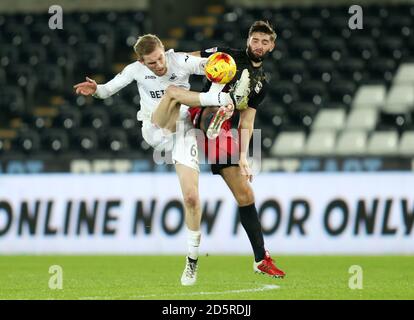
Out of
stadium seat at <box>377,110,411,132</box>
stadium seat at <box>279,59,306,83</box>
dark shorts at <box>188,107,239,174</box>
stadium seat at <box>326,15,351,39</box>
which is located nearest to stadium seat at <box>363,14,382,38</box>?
stadium seat at <box>326,15,351,39</box>

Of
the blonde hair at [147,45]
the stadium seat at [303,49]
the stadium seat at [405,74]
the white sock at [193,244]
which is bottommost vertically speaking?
the white sock at [193,244]

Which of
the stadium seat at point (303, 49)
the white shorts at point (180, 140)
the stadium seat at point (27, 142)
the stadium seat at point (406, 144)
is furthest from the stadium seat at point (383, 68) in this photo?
the white shorts at point (180, 140)

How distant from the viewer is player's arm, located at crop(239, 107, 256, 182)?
34.7 feet

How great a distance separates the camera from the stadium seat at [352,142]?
732 inches

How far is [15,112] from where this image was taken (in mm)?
21516

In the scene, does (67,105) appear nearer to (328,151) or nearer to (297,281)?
(328,151)

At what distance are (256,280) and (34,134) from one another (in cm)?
Result: 967

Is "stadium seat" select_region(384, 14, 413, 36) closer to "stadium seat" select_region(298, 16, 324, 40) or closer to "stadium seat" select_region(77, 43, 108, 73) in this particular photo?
"stadium seat" select_region(298, 16, 324, 40)

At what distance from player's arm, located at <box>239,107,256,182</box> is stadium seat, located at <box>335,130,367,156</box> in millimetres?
7850

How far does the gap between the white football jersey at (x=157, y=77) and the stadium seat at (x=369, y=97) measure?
9.56 meters

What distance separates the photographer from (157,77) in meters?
10.6

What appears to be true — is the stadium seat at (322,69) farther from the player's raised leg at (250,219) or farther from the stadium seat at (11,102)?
the player's raised leg at (250,219)

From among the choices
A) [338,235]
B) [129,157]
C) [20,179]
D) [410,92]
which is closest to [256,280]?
[338,235]

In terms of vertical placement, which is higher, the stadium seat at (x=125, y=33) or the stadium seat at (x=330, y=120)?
the stadium seat at (x=125, y=33)
